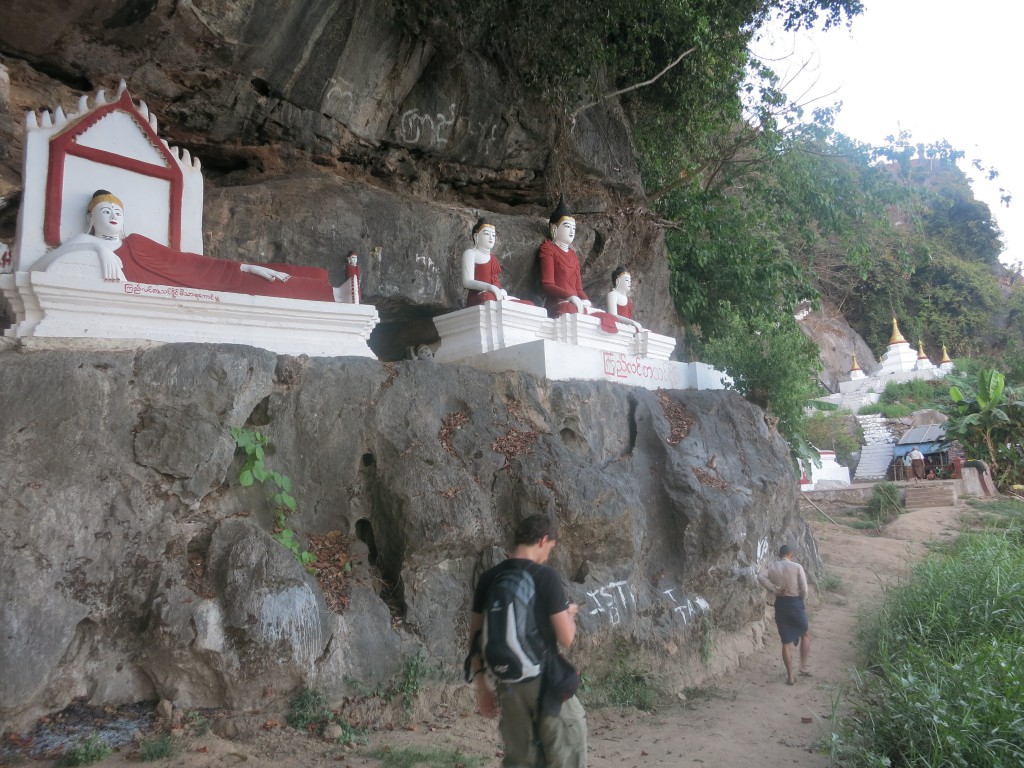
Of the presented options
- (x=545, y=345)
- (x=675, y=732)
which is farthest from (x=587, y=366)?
(x=675, y=732)

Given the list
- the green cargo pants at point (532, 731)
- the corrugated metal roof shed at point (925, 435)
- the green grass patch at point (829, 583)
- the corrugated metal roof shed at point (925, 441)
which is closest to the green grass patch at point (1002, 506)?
the green grass patch at point (829, 583)

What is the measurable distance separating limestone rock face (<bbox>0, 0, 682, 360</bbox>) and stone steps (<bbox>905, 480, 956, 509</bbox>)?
9.81 metres

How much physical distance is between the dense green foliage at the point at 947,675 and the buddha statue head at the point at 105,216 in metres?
6.39

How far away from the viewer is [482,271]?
8602mm

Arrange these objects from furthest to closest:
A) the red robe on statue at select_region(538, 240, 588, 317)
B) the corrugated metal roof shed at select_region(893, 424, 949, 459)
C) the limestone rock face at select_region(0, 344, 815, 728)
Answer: the corrugated metal roof shed at select_region(893, 424, 949, 459), the red robe on statue at select_region(538, 240, 588, 317), the limestone rock face at select_region(0, 344, 815, 728)

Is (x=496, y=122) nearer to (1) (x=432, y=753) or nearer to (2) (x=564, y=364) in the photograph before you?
(2) (x=564, y=364)

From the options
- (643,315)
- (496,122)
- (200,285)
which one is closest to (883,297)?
(643,315)

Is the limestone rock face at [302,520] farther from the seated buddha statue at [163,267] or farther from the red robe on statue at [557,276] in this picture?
the red robe on statue at [557,276]

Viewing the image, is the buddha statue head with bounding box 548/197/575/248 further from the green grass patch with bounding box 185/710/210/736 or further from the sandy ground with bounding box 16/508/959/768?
the green grass patch with bounding box 185/710/210/736

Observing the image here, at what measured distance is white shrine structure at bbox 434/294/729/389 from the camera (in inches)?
296

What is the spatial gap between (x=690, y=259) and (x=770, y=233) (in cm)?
183

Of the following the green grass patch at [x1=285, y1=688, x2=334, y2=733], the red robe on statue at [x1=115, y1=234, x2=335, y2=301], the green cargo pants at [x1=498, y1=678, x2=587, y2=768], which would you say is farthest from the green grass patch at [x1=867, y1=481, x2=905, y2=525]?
the green cargo pants at [x1=498, y1=678, x2=587, y2=768]

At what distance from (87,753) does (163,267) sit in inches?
144

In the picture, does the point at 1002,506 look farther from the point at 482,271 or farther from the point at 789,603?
the point at 482,271
